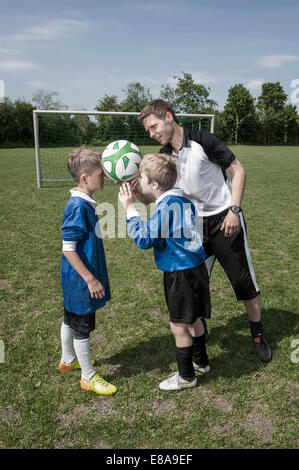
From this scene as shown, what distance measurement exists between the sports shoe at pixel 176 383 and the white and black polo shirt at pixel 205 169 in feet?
4.26

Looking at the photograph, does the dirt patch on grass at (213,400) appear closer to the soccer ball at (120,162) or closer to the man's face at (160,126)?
the soccer ball at (120,162)

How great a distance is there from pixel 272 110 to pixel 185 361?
62252 millimetres

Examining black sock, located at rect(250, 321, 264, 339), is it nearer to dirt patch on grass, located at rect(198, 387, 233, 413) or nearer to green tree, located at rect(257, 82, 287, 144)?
dirt patch on grass, located at rect(198, 387, 233, 413)

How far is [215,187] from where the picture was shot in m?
2.86

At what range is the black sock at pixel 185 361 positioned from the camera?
2.56 m

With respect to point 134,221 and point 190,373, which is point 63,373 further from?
point 134,221

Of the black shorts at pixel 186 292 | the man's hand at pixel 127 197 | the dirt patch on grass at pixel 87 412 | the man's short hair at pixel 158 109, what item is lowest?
the dirt patch on grass at pixel 87 412

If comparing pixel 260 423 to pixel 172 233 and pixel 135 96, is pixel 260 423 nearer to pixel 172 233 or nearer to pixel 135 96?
pixel 172 233

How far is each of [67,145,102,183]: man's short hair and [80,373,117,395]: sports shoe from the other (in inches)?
58.7

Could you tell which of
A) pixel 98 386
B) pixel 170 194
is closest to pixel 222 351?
pixel 98 386

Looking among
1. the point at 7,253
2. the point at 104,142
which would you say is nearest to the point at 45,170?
the point at 104,142

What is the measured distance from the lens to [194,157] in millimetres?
2703

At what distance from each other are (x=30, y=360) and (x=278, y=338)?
224 cm

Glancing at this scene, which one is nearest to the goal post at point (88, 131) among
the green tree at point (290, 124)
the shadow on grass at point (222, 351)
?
the shadow on grass at point (222, 351)
